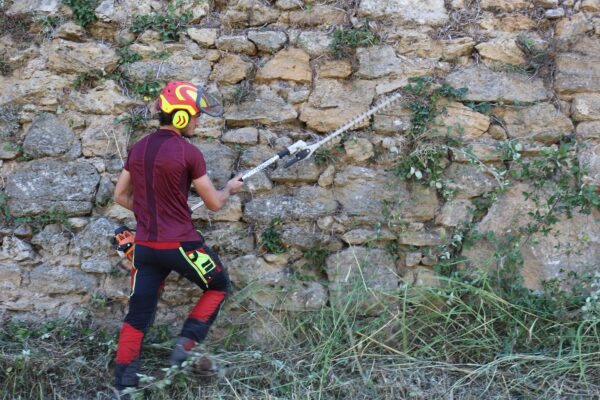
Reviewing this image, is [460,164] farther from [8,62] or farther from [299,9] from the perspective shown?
[8,62]

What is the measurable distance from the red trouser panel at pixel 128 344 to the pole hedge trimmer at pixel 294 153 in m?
0.41

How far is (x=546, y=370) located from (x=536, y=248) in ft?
2.48

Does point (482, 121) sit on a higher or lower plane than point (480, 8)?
lower

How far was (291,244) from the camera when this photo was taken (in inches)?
150

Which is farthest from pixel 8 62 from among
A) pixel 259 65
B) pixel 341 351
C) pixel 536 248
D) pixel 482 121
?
pixel 536 248

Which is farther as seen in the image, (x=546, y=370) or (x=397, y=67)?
(x=397, y=67)

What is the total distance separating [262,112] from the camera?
153 inches

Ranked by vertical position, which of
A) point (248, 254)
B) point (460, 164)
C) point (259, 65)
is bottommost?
point (248, 254)

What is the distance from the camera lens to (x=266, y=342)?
12.3 feet

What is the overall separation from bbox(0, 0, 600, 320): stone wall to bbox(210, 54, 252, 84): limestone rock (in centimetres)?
1

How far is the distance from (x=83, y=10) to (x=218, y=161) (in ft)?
3.95

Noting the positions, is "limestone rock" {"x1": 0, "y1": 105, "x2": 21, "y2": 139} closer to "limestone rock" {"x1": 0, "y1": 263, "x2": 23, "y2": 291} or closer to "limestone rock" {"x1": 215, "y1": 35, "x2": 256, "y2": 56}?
"limestone rock" {"x1": 0, "y1": 263, "x2": 23, "y2": 291}

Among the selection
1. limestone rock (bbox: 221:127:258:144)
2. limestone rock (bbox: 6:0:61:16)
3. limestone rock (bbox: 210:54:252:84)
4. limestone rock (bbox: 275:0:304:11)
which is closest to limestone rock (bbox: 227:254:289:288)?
limestone rock (bbox: 221:127:258:144)

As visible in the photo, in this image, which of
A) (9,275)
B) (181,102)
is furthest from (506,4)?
(9,275)
